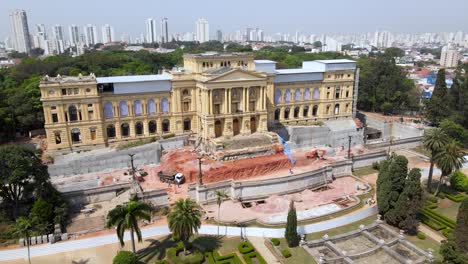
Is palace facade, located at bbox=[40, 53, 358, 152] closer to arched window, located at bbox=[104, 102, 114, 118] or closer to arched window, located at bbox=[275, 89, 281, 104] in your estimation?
arched window, located at bbox=[275, 89, 281, 104]

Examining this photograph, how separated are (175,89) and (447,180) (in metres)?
44.2

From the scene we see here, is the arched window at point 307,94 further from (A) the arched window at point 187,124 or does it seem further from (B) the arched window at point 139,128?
(B) the arched window at point 139,128

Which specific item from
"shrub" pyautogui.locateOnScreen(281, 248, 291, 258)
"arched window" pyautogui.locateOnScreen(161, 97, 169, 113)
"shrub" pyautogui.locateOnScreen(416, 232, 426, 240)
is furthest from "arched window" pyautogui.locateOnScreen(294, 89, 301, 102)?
"shrub" pyautogui.locateOnScreen(281, 248, 291, 258)

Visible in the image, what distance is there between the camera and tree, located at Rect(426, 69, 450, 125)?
233ft

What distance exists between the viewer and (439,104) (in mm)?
71312

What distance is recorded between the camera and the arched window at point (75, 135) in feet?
183

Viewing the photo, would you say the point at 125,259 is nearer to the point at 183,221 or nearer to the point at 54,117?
the point at 183,221

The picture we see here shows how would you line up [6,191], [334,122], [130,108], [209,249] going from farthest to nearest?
[334,122] < [130,108] < [6,191] < [209,249]

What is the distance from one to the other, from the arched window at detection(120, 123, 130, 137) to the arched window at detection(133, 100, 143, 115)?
271cm

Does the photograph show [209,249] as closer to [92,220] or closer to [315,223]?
[315,223]

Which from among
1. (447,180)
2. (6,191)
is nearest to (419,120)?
(447,180)

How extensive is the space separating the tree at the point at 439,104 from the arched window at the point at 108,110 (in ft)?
205

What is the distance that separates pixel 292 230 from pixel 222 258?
743cm

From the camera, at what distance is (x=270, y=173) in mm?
52219
